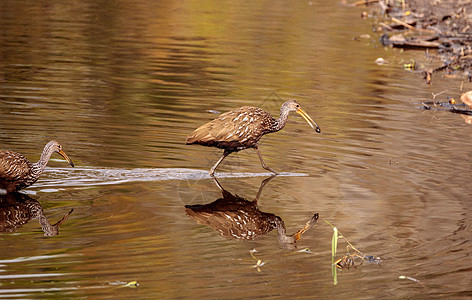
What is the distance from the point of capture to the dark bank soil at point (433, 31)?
23.1 metres

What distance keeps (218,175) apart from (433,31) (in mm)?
19748

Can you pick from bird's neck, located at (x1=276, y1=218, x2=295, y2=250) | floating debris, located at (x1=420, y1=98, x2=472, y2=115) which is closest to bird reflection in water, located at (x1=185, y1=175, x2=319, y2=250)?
bird's neck, located at (x1=276, y1=218, x2=295, y2=250)

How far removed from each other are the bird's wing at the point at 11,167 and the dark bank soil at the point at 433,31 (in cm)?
1272

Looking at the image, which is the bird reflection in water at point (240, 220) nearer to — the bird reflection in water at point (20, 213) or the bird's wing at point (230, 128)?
the bird's wing at point (230, 128)

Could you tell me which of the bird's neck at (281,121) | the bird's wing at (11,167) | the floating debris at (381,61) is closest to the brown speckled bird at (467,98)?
the bird's neck at (281,121)

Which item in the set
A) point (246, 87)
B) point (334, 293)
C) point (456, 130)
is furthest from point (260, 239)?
point (246, 87)

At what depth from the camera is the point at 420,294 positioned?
7.62 m

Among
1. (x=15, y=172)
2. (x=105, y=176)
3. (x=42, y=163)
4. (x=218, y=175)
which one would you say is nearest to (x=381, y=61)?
(x=218, y=175)

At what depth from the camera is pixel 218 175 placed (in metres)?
12.2

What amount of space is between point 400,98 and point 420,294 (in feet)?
37.5

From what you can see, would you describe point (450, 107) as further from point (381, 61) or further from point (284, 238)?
point (284, 238)

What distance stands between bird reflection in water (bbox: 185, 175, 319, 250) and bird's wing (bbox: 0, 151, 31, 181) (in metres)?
2.02

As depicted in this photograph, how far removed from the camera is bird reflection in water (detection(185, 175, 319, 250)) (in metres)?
9.25

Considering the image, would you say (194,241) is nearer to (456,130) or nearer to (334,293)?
(334,293)
